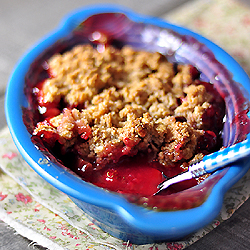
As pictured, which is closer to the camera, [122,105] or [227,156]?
[227,156]

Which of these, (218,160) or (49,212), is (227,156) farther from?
(49,212)

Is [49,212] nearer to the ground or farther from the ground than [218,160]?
nearer to the ground

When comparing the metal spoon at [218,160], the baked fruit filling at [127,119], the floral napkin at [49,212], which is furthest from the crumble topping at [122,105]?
the floral napkin at [49,212]

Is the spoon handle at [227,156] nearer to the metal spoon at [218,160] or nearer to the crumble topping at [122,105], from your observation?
the metal spoon at [218,160]

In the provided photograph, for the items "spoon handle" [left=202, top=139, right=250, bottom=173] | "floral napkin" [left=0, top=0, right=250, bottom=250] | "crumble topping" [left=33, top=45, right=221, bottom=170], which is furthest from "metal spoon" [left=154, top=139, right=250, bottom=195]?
"floral napkin" [left=0, top=0, right=250, bottom=250]

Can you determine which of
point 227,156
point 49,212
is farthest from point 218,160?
point 49,212

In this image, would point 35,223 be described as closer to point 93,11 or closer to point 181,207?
point 181,207
